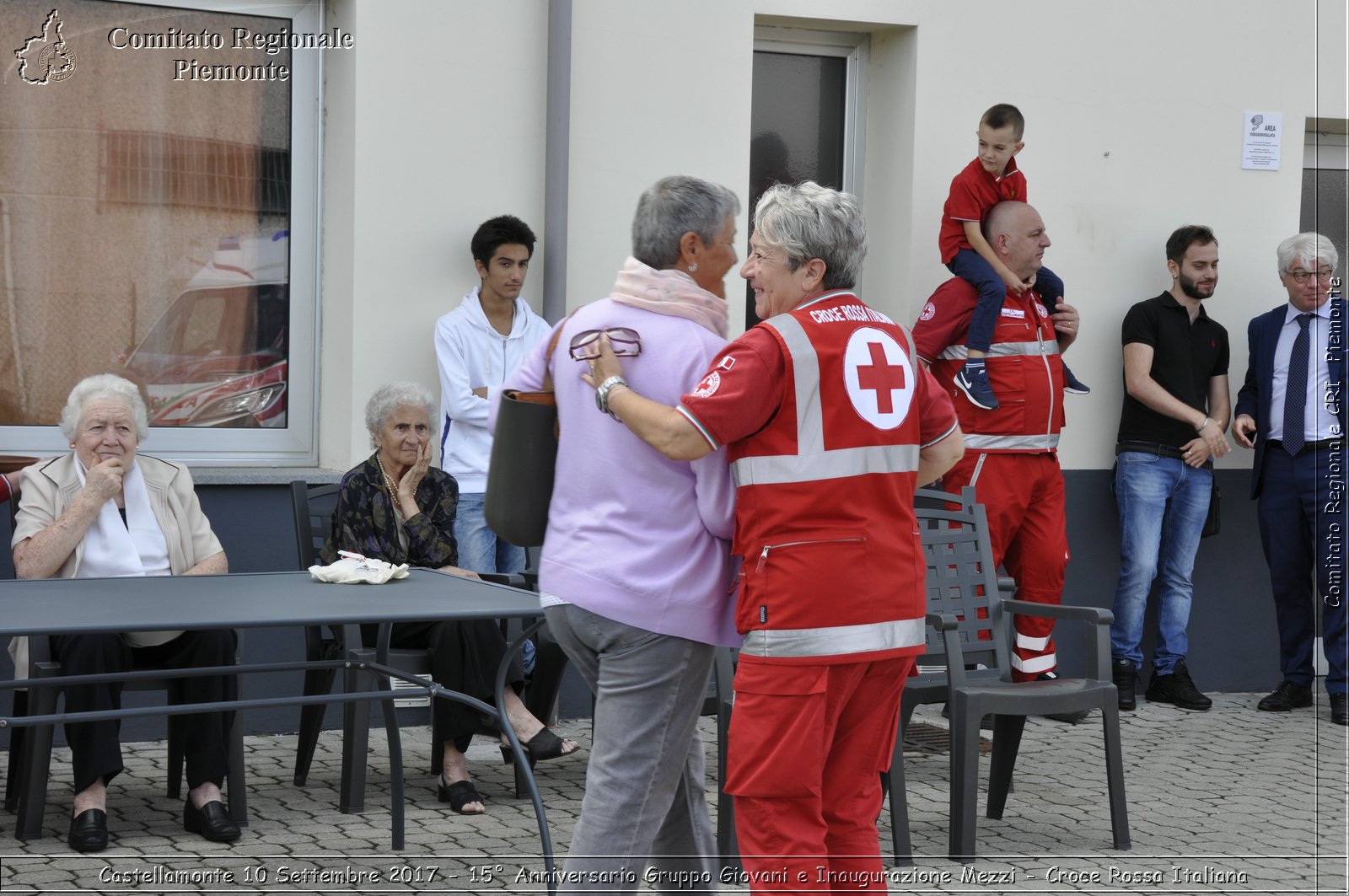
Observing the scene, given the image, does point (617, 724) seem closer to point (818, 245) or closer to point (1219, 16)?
point (818, 245)

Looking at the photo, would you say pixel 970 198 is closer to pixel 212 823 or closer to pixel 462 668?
pixel 462 668

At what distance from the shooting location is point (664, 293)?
331 centimetres

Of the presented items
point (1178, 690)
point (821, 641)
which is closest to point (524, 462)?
point (821, 641)

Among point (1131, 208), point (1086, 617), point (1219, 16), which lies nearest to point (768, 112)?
point (1131, 208)

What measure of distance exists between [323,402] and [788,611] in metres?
3.84

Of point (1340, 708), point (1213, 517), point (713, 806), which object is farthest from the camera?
point (1213, 517)

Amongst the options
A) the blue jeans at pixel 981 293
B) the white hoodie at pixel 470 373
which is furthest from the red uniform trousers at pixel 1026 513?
the white hoodie at pixel 470 373

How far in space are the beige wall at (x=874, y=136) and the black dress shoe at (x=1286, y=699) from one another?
→ 118 cm

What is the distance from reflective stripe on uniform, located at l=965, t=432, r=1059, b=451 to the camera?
6660 millimetres

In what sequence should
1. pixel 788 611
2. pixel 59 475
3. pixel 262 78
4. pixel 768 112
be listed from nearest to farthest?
pixel 788 611 → pixel 59 475 → pixel 262 78 → pixel 768 112

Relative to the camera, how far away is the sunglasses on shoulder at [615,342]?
3277 mm

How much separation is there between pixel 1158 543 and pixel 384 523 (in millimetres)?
3944

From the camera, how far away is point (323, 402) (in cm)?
656

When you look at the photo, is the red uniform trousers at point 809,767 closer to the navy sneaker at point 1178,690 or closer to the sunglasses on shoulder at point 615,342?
the sunglasses on shoulder at point 615,342
